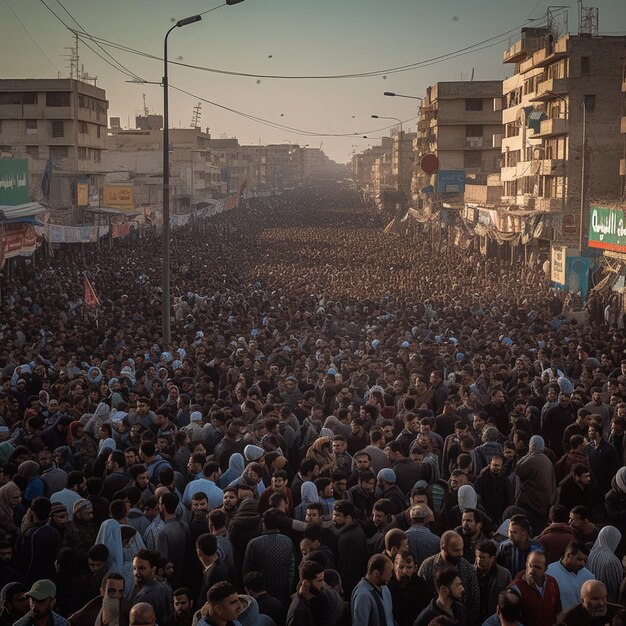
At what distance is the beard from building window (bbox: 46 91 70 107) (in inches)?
2488

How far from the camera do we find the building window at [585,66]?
1713 inches

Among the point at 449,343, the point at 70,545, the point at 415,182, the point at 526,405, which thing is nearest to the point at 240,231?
the point at 415,182

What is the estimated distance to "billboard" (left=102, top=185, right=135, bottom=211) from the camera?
181 ft

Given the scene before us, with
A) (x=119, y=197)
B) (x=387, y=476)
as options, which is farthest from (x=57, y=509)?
(x=119, y=197)

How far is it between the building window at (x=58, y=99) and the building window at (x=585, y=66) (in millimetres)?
34881

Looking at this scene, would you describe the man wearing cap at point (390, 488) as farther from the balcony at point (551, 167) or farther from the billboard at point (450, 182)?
the billboard at point (450, 182)

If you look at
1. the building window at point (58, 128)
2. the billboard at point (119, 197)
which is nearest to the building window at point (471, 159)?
the building window at point (58, 128)

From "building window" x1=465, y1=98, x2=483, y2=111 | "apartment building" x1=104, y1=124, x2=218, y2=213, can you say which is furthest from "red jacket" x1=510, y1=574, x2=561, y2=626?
"building window" x1=465, y1=98, x2=483, y2=111

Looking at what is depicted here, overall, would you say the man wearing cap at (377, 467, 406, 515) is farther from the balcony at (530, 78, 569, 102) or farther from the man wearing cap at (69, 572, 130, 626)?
the balcony at (530, 78, 569, 102)

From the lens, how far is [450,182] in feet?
214

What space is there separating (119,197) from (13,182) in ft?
77.1

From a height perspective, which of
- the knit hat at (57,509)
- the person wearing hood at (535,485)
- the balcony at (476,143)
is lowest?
the person wearing hood at (535,485)

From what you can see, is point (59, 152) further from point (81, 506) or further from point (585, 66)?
point (81, 506)

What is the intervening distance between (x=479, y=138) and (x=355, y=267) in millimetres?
36624
